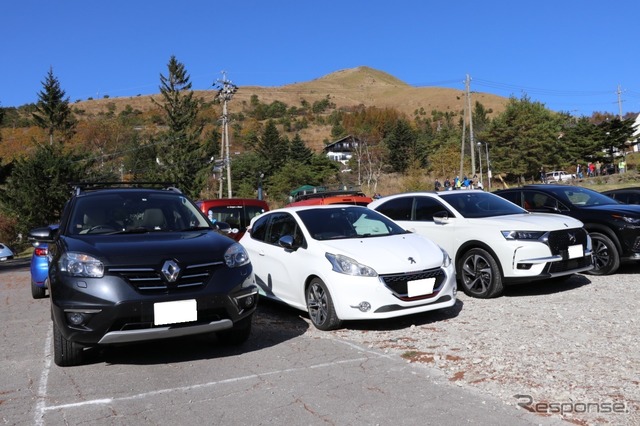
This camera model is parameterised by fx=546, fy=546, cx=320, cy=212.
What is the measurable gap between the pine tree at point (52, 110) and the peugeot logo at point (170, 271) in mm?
62749

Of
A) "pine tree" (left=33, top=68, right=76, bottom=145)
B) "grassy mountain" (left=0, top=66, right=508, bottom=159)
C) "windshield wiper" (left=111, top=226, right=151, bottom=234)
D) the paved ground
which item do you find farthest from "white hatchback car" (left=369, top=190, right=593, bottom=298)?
"grassy mountain" (left=0, top=66, right=508, bottom=159)

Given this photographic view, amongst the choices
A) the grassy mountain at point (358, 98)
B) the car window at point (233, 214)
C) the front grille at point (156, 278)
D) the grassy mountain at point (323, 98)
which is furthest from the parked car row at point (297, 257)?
the grassy mountain at point (358, 98)

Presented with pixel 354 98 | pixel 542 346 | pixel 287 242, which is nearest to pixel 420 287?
pixel 542 346

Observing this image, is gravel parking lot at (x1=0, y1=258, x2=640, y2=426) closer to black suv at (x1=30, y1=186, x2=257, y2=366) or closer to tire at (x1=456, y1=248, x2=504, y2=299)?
tire at (x1=456, y1=248, x2=504, y2=299)

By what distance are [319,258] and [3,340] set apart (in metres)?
3.94

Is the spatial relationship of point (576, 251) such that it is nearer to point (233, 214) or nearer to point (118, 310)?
point (118, 310)

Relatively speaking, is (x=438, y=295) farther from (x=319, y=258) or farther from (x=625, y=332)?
(x=625, y=332)

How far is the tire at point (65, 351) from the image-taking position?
16.6 feet

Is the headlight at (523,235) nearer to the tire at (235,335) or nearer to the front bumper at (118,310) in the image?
the tire at (235,335)

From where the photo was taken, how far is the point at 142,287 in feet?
15.6

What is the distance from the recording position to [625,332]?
18.7 feet

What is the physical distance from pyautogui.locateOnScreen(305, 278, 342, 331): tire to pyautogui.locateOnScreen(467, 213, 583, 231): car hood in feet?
9.74

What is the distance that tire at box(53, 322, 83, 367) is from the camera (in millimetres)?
5051

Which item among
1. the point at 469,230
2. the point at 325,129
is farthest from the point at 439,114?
the point at 469,230
